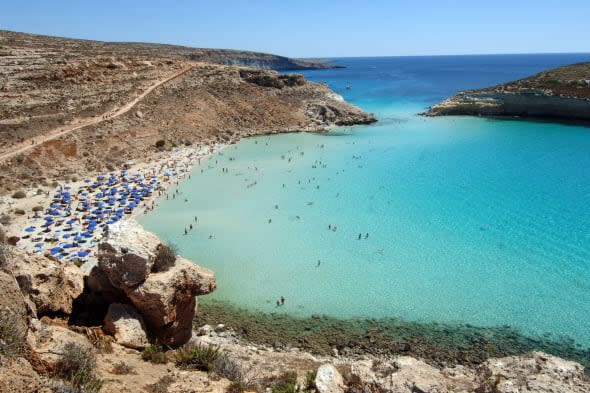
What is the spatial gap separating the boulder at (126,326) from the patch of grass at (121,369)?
1.27 m

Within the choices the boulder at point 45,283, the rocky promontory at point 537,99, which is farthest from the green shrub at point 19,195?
the rocky promontory at point 537,99

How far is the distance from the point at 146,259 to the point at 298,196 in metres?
20.9

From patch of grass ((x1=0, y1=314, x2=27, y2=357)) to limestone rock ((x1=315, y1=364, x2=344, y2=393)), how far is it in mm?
6125

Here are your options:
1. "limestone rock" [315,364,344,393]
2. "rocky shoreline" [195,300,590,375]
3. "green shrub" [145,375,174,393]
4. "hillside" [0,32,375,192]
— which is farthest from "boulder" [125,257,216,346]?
"hillside" [0,32,375,192]

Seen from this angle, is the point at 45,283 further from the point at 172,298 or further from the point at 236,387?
the point at 236,387

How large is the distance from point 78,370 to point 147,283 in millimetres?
Answer: 3793

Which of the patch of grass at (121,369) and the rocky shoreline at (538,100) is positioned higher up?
the rocky shoreline at (538,100)

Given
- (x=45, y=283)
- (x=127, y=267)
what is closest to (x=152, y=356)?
(x=127, y=267)

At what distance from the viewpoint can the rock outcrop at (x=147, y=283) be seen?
11.0 m

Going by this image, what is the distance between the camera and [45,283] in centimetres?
1002

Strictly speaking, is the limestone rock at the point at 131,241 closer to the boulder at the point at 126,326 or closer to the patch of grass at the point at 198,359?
the boulder at the point at 126,326

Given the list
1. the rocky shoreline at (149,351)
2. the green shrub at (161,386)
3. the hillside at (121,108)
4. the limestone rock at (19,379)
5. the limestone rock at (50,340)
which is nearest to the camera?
the limestone rock at (19,379)

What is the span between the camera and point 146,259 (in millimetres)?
11016

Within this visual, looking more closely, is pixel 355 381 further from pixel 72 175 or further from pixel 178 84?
pixel 178 84
